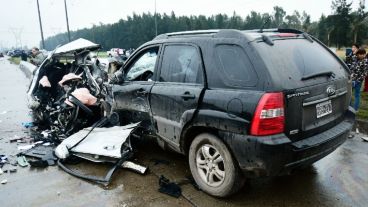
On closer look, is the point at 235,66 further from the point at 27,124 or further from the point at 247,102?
the point at 27,124

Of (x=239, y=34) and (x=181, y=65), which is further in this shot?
(x=181, y=65)

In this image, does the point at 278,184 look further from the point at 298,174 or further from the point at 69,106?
the point at 69,106

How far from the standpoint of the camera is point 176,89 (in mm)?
4352

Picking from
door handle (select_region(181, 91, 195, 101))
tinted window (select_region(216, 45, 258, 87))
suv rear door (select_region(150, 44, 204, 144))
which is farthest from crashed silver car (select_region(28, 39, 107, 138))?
tinted window (select_region(216, 45, 258, 87))

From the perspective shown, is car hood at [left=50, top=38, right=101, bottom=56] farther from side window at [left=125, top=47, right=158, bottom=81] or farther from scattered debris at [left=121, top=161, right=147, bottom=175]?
scattered debris at [left=121, top=161, right=147, bottom=175]

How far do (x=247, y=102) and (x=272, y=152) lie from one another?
0.56m

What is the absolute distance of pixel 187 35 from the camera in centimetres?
450

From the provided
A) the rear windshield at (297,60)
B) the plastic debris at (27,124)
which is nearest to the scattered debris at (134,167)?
the rear windshield at (297,60)

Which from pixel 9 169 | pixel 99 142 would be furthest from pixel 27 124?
pixel 99 142

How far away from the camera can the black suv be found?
3.39 m

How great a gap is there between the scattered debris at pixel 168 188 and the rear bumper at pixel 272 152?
Result: 103 centimetres

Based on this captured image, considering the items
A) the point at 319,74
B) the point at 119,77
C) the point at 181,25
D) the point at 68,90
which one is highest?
the point at 181,25

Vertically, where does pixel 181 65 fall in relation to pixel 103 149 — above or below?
above

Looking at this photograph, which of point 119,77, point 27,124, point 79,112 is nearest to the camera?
point 119,77
